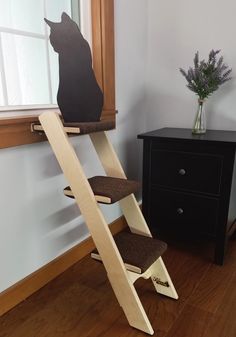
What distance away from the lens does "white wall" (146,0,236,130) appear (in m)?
1.81

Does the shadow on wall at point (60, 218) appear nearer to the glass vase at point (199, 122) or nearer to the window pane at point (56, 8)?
the glass vase at point (199, 122)

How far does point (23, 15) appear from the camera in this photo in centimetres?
140

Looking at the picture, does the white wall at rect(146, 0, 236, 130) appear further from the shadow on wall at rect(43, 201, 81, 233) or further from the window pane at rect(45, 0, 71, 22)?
the shadow on wall at rect(43, 201, 81, 233)

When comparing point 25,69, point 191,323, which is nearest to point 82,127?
point 25,69

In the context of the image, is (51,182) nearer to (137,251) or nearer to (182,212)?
(137,251)

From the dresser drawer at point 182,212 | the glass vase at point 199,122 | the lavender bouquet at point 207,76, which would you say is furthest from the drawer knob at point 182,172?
the lavender bouquet at point 207,76

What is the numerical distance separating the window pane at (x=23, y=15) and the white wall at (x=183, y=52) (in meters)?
→ 0.88

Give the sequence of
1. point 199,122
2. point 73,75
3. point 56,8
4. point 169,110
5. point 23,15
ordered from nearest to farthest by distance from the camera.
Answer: point 73,75 → point 23,15 → point 56,8 → point 199,122 → point 169,110

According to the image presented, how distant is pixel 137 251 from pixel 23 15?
4.07ft

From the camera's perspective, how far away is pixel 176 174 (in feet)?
5.50

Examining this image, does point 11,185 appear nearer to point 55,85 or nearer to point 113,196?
point 113,196

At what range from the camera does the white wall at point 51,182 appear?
4.22ft

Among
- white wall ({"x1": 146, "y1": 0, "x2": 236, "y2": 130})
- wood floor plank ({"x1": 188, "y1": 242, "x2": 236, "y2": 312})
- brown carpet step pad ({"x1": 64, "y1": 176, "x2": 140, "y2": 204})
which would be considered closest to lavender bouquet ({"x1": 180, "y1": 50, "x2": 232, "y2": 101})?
white wall ({"x1": 146, "y1": 0, "x2": 236, "y2": 130})

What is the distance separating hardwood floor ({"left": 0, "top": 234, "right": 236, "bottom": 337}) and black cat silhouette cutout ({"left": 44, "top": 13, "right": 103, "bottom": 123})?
851 millimetres
